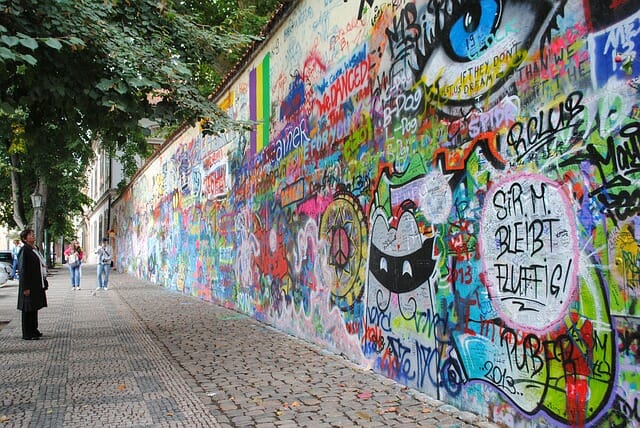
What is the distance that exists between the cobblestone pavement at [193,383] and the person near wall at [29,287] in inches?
12.6

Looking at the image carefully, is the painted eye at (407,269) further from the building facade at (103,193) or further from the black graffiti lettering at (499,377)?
the building facade at (103,193)

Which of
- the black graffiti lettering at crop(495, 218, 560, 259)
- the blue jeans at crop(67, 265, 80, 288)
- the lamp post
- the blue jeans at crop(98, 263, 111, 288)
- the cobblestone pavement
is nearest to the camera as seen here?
the black graffiti lettering at crop(495, 218, 560, 259)

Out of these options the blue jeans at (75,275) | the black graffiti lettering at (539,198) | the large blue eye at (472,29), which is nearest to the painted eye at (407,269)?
the black graffiti lettering at (539,198)

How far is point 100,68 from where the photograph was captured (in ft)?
23.1

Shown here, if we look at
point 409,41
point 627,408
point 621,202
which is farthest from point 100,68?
point 627,408

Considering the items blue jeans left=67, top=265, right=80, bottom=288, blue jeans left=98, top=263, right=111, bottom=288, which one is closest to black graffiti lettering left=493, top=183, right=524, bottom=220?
blue jeans left=98, top=263, right=111, bottom=288

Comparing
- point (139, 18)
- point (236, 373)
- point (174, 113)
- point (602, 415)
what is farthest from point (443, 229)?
point (139, 18)

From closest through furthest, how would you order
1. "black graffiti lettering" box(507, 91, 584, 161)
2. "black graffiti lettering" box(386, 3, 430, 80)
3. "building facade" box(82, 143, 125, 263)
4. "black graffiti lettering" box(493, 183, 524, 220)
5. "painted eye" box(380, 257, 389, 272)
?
"black graffiti lettering" box(507, 91, 584, 161)
"black graffiti lettering" box(493, 183, 524, 220)
"black graffiti lettering" box(386, 3, 430, 80)
"painted eye" box(380, 257, 389, 272)
"building facade" box(82, 143, 125, 263)

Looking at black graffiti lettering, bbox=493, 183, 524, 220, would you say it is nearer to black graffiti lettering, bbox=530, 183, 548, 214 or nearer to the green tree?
black graffiti lettering, bbox=530, 183, 548, 214

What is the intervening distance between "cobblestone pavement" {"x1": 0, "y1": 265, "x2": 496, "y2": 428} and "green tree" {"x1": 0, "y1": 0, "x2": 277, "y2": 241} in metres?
3.02

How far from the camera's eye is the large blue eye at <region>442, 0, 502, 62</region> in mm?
4230

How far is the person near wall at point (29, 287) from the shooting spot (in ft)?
27.5

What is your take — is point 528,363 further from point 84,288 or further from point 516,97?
point 84,288

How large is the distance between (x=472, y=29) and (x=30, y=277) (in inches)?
289
